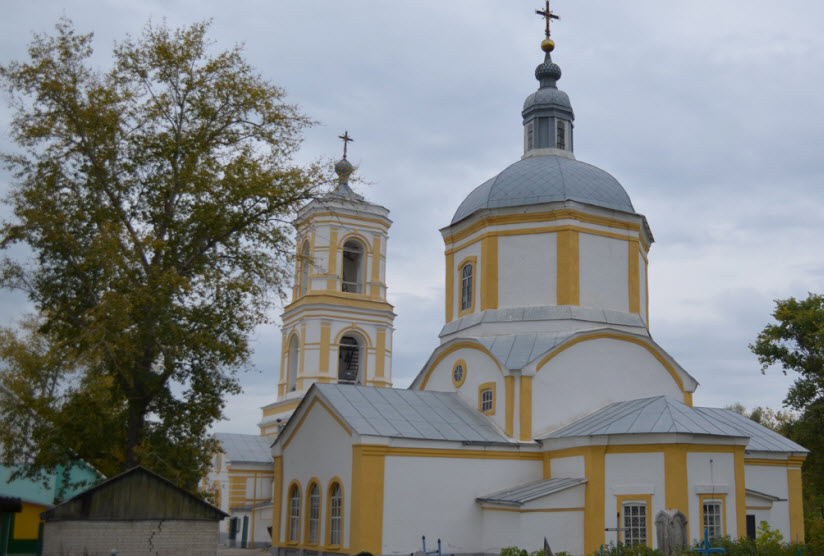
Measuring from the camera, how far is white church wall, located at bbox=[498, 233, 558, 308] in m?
20.8

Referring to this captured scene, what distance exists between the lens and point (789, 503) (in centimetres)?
1997

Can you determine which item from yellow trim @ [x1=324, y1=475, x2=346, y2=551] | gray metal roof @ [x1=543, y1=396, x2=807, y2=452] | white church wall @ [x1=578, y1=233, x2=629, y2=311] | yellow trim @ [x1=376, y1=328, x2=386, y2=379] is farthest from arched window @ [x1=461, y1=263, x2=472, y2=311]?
yellow trim @ [x1=376, y1=328, x2=386, y2=379]

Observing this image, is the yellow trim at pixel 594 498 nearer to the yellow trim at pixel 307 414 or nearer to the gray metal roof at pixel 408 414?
the gray metal roof at pixel 408 414

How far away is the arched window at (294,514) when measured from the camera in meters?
20.0

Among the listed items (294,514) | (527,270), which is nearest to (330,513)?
(294,514)

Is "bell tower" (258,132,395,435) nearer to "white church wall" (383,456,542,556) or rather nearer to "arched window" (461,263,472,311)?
"arched window" (461,263,472,311)

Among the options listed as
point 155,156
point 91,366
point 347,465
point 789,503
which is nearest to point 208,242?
point 155,156

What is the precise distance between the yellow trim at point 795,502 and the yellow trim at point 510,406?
670 cm

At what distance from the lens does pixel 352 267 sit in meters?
30.7

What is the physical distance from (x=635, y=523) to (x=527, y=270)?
6760 millimetres

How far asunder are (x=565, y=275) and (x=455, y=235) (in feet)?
11.7

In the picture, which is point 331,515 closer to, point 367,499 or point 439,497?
point 367,499

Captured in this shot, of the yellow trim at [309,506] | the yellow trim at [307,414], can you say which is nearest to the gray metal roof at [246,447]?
the yellow trim at [307,414]

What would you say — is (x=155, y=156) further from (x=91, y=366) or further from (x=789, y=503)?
(x=789, y=503)
